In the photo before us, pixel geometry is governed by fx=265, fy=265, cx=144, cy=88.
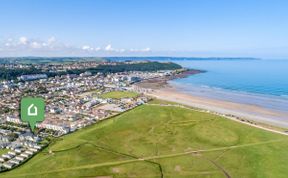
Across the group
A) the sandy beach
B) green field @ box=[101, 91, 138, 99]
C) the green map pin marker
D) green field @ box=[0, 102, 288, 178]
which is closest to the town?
green field @ box=[101, 91, 138, 99]

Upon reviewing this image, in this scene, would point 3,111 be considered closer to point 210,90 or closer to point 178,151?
point 178,151

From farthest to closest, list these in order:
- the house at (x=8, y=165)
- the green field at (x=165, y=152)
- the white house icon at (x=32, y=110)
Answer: the house at (x=8, y=165) < the green field at (x=165, y=152) < the white house icon at (x=32, y=110)

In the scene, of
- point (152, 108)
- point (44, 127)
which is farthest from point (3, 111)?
point (152, 108)

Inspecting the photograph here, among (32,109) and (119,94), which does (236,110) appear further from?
(32,109)

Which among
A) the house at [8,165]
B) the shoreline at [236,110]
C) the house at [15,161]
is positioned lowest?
the house at [8,165]

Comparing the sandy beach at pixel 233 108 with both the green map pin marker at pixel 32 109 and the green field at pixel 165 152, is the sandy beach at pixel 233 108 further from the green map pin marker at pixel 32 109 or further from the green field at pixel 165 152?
the green map pin marker at pixel 32 109

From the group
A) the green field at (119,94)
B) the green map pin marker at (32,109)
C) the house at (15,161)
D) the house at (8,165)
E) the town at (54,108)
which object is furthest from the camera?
the green field at (119,94)

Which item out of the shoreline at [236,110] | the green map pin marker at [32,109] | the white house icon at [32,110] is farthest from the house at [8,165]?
the shoreline at [236,110]
